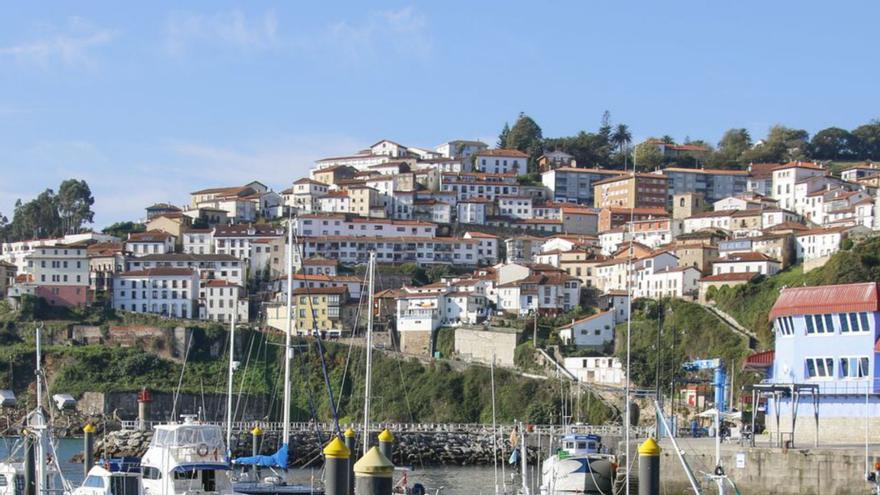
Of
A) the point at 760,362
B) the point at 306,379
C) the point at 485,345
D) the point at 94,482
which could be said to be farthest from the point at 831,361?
the point at 485,345

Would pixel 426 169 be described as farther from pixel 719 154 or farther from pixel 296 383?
pixel 296 383

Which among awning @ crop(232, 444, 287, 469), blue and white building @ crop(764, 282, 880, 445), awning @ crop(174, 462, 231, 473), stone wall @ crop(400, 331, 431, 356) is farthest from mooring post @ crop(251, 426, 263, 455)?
stone wall @ crop(400, 331, 431, 356)

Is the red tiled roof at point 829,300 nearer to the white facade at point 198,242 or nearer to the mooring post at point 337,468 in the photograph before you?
the mooring post at point 337,468

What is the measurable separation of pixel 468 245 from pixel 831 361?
271ft

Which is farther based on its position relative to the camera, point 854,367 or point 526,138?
point 526,138

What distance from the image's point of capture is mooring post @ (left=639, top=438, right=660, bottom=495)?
18.2 metres

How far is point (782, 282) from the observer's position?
9456cm

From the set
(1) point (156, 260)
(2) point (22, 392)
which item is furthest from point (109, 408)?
(1) point (156, 260)

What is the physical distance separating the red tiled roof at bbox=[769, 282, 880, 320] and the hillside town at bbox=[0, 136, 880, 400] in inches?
1482

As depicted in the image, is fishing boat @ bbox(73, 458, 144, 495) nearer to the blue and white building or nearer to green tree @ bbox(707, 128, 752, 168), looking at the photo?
the blue and white building

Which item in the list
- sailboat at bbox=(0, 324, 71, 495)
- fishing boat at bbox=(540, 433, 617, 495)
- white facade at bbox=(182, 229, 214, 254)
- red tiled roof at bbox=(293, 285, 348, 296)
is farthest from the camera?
white facade at bbox=(182, 229, 214, 254)

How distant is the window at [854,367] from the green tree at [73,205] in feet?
379

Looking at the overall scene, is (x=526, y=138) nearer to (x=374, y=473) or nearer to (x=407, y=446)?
(x=407, y=446)

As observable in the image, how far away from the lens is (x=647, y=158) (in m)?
163
